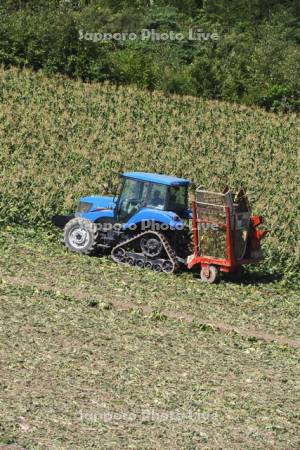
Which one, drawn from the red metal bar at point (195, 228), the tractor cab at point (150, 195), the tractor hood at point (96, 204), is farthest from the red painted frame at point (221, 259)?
the tractor hood at point (96, 204)

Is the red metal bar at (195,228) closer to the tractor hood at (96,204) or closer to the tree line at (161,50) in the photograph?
the tractor hood at (96,204)

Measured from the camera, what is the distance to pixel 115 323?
53.6 feet

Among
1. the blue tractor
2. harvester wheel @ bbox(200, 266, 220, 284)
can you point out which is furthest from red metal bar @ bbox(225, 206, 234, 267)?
the blue tractor

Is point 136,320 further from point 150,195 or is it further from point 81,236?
point 81,236

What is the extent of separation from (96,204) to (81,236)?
0.87 m

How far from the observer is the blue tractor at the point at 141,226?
65.7 feet

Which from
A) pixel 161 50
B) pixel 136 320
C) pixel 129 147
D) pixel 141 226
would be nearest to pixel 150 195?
pixel 141 226

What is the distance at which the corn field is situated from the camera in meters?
24.8

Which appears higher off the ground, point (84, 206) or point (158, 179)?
point (158, 179)

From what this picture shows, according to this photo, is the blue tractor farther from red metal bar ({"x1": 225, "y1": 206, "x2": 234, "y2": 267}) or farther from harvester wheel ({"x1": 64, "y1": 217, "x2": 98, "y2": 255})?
red metal bar ({"x1": 225, "y1": 206, "x2": 234, "y2": 267})

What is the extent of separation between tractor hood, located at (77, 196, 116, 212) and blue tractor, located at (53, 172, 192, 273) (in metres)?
0.04

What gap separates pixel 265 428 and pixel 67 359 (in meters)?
3.11

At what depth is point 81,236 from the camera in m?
20.9

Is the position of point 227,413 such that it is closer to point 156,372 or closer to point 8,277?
point 156,372
